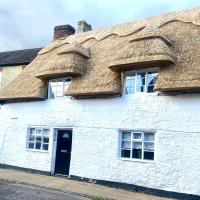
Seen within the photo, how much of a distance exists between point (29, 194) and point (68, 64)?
6588 mm

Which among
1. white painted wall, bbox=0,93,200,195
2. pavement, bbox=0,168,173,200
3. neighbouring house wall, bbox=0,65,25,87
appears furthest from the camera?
neighbouring house wall, bbox=0,65,25,87

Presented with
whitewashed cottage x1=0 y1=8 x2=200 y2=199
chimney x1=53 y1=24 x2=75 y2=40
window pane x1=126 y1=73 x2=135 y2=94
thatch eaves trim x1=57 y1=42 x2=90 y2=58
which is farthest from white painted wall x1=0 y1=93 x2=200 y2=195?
chimney x1=53 y1=24 x2=75 y2=40

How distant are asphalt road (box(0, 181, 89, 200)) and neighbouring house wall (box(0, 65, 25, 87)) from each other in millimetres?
10975

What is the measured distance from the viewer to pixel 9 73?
2217 centimetres

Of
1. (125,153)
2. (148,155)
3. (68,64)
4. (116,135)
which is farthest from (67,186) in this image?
(68,64)

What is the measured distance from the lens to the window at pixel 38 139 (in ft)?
51.8

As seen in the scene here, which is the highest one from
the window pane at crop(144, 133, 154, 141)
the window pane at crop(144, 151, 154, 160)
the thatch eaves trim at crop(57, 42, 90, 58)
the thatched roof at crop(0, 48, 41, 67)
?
the thatched roof at crop(0, 48, 41, 67)

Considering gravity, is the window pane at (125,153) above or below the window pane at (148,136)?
below

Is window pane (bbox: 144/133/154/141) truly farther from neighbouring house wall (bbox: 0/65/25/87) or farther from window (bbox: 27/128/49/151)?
neighbouring house wall (bbox: 0/65/25/87)

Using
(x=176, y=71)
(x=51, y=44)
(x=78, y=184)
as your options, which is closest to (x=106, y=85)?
(x=176, y=71)

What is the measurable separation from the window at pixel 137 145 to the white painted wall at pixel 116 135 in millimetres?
289

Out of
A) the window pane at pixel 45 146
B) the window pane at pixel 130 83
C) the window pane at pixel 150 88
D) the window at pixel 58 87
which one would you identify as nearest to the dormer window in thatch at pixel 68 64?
the window at pixel 58 87

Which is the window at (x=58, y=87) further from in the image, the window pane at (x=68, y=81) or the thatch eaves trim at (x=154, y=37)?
the thatch eaves trim at (x=154, y=37)

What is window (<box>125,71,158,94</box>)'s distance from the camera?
13070 millimetres
